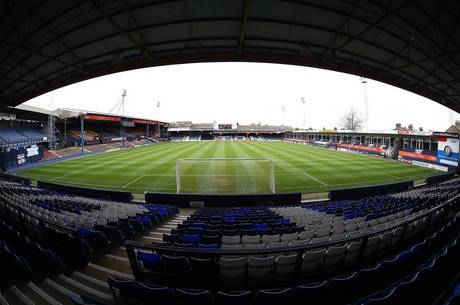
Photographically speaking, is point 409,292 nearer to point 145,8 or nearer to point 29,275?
point 29,275

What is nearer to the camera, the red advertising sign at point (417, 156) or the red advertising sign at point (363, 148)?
the red advertising sign at point (417, 156)

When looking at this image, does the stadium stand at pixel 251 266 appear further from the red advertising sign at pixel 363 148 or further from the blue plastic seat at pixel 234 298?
the red advertising sign at pixel 363 148

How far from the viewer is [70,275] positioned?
4.42 metres

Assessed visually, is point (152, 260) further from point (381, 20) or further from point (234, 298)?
point (381, 20)

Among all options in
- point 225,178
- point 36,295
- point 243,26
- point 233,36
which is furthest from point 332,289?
point 225,178

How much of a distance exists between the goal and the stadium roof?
6989mm

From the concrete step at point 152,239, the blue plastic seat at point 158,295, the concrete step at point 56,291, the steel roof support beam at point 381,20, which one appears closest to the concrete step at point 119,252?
the concrete step at point 152,239

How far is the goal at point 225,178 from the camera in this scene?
1759 centimetres

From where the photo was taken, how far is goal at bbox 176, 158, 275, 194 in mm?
17594

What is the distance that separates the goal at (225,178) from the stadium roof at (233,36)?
699 centimetres

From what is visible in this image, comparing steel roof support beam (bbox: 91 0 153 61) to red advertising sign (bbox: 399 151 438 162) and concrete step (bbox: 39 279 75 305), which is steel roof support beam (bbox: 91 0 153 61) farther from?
red advertising sign (bbox: 399 151 438 162)

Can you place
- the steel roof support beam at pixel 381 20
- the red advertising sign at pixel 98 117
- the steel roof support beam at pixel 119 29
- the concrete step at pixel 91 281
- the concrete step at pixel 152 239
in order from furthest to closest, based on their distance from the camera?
the red advertising sign at pixel 98 117 < the steel roof support beam at pixel 119 29 < the steel roof support beam at pixel 381 20 < the concrete step at pixel 152 239 < the concrete step at pixel 91 281

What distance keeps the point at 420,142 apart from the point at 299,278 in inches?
1465

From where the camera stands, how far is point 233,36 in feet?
34.3
